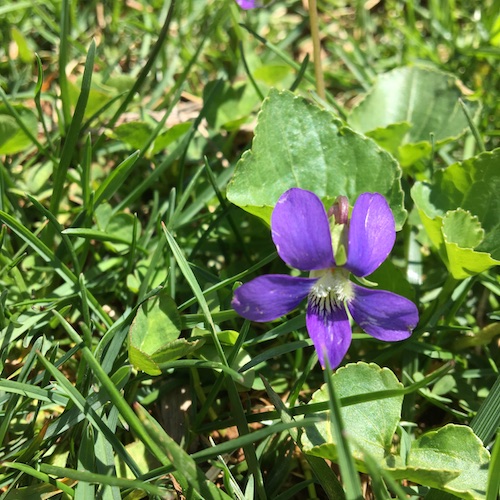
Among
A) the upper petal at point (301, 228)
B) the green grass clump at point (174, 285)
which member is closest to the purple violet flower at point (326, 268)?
the upper petal at point (301, 228)

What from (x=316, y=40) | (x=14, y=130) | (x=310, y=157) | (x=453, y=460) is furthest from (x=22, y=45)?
(x=453, y=460)

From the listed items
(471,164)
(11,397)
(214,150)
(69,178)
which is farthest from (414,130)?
(11,397)

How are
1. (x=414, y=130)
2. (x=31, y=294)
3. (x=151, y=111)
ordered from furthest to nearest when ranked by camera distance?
(x=151, y=111) < (x=414, y=130) < (x=31, y=294)

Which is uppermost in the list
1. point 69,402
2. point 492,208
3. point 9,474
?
point 492,208

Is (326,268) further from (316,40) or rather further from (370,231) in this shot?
(316,40)

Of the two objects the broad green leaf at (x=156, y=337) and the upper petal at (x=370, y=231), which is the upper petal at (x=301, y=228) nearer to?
the upper petal at (x=370, y=231)

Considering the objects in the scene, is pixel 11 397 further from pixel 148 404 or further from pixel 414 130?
pixel 414 130

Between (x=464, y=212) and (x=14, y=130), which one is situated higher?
(x=14, y=130)
